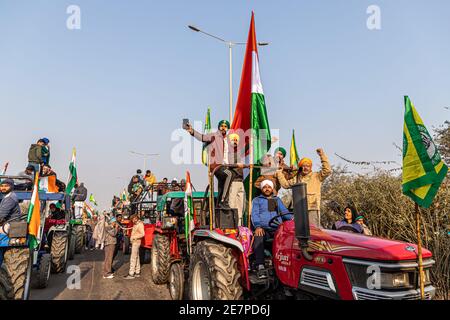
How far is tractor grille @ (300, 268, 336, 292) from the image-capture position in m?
3.36

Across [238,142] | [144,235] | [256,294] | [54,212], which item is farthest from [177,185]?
[256,294]

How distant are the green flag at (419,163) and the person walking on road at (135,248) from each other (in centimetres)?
715

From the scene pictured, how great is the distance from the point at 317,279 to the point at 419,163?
1.46m

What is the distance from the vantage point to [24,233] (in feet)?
17.9

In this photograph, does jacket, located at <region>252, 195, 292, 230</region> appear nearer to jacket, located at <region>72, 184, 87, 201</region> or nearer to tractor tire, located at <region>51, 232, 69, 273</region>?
tractor tire, located at <region>51, 232, 69, 273</region>

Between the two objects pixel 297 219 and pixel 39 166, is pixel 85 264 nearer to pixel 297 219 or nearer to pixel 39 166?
pixel 39 166

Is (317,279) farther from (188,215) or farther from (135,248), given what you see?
(135,248)

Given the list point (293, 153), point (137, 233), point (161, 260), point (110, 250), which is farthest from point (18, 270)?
point (293, 153)

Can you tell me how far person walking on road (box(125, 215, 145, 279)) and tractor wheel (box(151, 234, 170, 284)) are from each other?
104cm

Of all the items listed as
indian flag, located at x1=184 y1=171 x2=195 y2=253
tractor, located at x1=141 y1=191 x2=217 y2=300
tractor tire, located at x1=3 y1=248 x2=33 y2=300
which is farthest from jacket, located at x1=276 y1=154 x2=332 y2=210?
tractor tire, located at x1=3 y1=248 x2=33 y2=300

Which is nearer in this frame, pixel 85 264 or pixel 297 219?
pixel 297 219

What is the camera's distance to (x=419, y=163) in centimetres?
342
